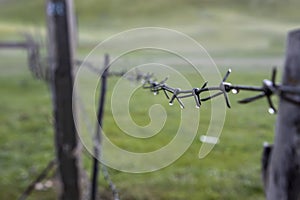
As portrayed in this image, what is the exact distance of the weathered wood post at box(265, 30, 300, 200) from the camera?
17.4 inches

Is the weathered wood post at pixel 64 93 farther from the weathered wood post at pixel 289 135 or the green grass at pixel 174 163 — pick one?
the weathered wood post at pixel 289 135

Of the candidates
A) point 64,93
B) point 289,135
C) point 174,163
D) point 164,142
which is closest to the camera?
point 289,135

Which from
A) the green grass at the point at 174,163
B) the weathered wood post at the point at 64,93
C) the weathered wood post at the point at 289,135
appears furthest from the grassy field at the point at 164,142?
the weathered wood post at the point at 289,135

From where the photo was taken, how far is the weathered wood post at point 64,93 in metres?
1.27

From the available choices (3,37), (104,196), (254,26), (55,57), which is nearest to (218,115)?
(55,57)

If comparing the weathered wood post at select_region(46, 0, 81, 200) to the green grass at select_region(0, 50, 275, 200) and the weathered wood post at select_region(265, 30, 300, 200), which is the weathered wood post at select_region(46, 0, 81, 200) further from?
the weathered wood post at select_region(265, 30, 300, 200)

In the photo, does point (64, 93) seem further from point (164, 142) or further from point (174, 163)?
point (164, 142)

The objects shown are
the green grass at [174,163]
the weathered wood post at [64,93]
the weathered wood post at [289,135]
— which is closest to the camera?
the weathered wood post at [289,135]

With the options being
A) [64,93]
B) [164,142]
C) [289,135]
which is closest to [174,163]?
[164,142]

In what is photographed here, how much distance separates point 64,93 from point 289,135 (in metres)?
0.99

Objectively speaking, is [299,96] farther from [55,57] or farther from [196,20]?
[196,20]

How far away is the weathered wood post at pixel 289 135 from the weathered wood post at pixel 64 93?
94 cm

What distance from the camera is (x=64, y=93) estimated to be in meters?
1.33

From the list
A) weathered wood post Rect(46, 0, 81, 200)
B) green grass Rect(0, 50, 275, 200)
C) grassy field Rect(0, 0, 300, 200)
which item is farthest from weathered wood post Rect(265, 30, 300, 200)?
weathered wood post Rect(46, 0, 81, 200)
